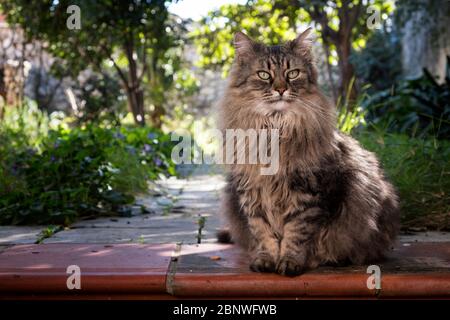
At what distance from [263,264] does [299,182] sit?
38 cm

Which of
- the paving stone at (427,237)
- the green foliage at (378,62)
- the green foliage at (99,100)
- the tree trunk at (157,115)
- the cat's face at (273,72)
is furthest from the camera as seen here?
the tree trunk at (157,115)

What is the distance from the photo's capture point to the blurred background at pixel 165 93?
12.8ft

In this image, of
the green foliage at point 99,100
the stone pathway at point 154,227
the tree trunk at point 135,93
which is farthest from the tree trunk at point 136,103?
the stone pathway at point 154,227

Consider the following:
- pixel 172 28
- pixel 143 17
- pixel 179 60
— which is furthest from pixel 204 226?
pixel 179 60

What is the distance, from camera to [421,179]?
3723 millimetres

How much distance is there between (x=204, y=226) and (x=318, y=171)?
1.41 m

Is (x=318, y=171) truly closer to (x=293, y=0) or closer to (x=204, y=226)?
(x=204, y=226)

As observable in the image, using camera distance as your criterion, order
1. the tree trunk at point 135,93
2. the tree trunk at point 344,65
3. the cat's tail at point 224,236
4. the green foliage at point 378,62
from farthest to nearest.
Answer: the green foliage at point 378,62
the tree trunk at point 135,93
the tree trunk at point 344,65
the cat's tail at point 224,236

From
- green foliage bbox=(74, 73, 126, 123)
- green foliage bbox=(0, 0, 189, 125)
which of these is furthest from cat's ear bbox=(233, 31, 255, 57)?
green foliage bbox=(74, 73, 126, 123)

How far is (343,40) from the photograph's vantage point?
6957 millimetres

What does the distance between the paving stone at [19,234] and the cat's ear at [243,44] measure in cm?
152

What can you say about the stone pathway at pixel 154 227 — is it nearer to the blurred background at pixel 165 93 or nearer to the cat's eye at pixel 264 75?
the blurred background at pixel 165 93

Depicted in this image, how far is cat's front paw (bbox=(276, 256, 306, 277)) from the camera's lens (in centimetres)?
223

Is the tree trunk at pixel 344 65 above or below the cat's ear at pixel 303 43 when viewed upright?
above
